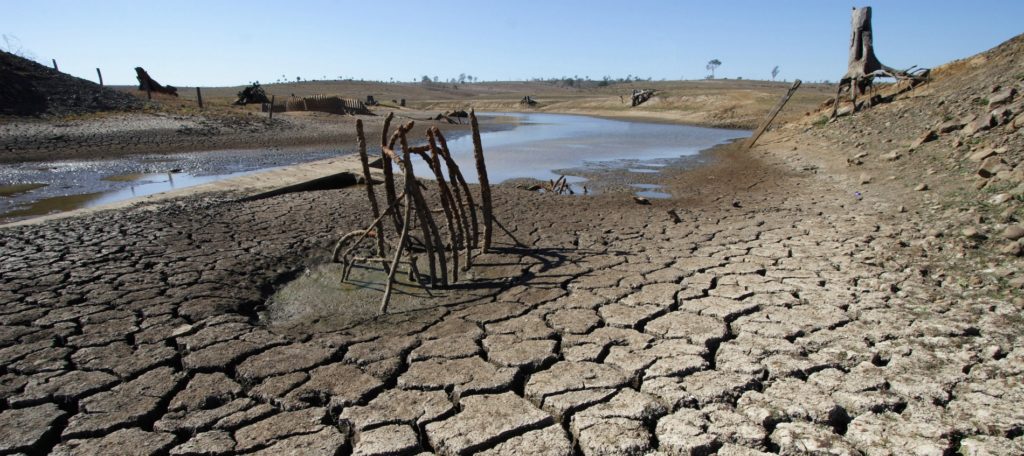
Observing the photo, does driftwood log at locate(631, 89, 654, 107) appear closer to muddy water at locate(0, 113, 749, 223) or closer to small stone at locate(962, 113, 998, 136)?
muddy water at locate(0, 113, 749, 223)

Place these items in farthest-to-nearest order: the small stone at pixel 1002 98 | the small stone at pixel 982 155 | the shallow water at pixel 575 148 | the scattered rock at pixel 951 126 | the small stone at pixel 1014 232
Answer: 1. the shallow water at pixel 575 148
2. the scattered rock at pixel 951 126
3. the small stone at pixel 1002 98
4. the small stone at pixel 982 155
5. the small stone at pixel 1014 232

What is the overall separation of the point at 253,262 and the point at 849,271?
5498mm

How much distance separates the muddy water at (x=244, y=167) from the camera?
10648mm

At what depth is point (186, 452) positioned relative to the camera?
275cm

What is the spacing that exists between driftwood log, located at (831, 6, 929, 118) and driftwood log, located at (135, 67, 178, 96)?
1282 inches

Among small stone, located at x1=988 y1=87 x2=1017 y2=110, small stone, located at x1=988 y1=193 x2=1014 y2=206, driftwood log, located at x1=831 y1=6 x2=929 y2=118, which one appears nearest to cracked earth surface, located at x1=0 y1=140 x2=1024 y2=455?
small stone, located at x1=988 y1=193 x2=1014 y2=206

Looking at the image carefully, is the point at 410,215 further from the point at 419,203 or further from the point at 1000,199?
the point at 1000,199

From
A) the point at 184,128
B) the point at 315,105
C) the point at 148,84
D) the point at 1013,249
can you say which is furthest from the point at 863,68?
the point at 148,84

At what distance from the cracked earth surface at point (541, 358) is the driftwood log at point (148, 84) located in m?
31.0

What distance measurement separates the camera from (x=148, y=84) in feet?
106

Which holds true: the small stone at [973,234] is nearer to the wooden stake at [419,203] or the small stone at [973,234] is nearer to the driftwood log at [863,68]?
the wooden stake at [419,203]

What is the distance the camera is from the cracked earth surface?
2.81m

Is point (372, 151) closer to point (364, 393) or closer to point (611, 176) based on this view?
point (611, 176)

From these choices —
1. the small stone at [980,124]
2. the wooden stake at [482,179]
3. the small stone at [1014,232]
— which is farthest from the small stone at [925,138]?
the wooden stake at [482,179]
